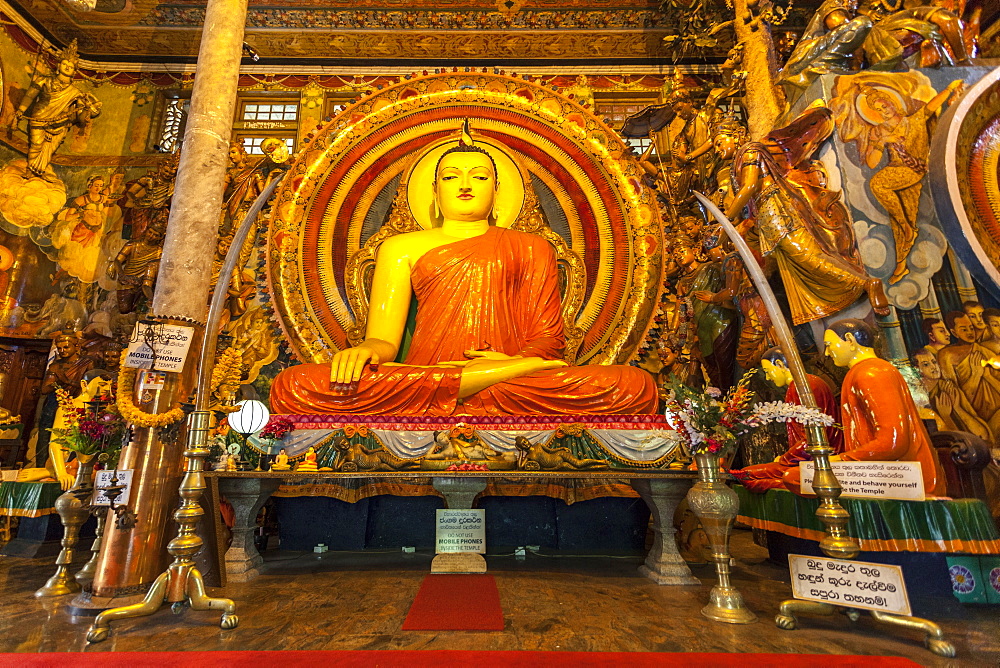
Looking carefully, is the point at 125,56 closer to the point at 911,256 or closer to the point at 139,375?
the point at 139,375

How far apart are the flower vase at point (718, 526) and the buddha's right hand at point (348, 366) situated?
7.92 feet

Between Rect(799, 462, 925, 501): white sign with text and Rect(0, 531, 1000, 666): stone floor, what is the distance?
0.54m

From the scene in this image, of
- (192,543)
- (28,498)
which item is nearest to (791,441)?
(192,543)

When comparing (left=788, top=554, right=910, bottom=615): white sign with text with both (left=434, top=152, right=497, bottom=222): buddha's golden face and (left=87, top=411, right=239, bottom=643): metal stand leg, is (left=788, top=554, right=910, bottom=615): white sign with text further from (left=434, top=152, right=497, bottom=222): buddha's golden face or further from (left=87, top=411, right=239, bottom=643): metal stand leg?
(left=434, top=152, right=497, bottom=222): buddha's golden face

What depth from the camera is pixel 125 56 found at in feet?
22.3

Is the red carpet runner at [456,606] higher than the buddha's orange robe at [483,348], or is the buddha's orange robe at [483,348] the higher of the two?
the buddha's orange robe at [483,348]

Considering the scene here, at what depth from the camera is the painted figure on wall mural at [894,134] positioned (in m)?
3.71

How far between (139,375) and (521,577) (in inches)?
93.9

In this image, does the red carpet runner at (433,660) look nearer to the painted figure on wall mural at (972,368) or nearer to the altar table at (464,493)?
the altar table at (464,493)

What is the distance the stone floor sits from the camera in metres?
1.74

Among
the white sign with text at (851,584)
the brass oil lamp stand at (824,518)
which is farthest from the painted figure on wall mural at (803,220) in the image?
the white sign with text at (851,584)

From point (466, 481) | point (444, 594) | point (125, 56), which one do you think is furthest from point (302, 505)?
point (125, 56)

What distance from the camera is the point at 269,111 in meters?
6.82

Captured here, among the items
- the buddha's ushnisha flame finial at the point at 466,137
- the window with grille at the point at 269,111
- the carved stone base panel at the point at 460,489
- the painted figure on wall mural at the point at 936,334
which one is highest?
the window with grille at the point at 269,111
